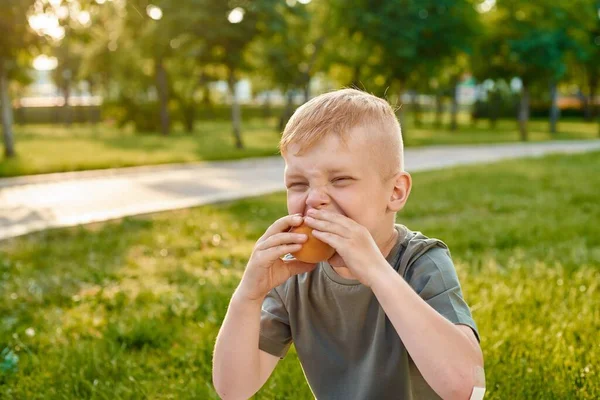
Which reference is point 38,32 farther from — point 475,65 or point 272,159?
point 475,65

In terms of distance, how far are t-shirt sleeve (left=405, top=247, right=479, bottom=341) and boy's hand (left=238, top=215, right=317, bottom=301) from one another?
0.32m

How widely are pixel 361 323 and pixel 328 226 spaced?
40 cm

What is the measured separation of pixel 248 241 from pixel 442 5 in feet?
61.1

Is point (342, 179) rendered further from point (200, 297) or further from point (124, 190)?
point (124, 190)

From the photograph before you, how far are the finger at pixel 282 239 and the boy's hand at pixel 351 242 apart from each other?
38 mm

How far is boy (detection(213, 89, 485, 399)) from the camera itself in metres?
1.81

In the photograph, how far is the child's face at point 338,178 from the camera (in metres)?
1.92

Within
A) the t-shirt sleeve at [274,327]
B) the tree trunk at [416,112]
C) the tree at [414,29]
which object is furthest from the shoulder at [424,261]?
the tree trunk at [416,112]

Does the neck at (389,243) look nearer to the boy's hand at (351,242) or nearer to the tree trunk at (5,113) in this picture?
the boy's hand at (351,242)

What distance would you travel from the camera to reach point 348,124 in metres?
1.95

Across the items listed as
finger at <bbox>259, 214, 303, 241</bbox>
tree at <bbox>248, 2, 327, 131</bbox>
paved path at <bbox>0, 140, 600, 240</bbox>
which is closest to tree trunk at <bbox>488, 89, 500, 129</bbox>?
tree at <bbox>248, 2, 327, 131</bbox>

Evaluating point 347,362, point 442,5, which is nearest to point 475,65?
point 442,5

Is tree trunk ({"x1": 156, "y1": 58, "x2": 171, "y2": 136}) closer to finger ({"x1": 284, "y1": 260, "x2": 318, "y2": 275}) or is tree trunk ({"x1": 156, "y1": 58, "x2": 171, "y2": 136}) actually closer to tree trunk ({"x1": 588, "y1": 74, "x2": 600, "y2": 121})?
finger ({"x1": 284, "y1": 260, "x2": 318, "y2": 275})

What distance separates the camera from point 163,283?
5332 millimetres
